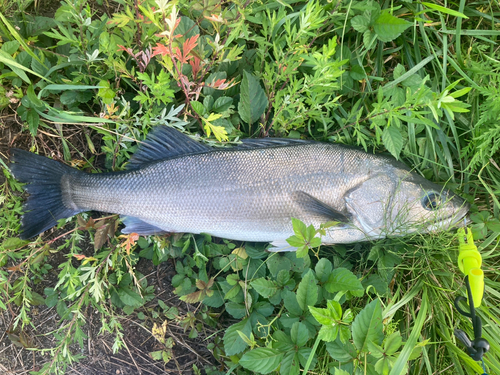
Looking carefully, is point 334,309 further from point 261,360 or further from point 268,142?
point 268,142

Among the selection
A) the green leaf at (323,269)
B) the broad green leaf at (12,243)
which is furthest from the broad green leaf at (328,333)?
the broad green leaf at (12,243)

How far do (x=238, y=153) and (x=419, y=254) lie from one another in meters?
1.72

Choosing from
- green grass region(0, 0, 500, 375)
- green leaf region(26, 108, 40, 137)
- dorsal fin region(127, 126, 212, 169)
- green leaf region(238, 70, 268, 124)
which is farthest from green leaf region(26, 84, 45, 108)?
green leaf region(238, 70, 268, 124)

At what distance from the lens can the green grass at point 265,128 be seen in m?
2.39

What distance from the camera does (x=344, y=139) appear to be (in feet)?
8.86

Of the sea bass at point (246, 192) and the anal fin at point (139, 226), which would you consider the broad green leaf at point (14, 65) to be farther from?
the anal fin at point (139, 226)

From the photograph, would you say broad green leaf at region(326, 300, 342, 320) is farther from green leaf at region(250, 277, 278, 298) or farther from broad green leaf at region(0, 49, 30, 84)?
broad green leaf at region(0, 49, 30, 84)

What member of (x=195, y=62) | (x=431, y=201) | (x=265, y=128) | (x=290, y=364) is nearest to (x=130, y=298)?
(x=290, y=364)

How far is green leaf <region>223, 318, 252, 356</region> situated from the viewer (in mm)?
2398

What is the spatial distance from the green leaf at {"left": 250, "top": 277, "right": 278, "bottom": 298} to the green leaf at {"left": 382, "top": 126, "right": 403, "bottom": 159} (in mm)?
1405

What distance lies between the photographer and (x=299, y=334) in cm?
209

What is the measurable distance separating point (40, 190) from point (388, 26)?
10.2ft

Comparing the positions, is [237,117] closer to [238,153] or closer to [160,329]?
[238,153]

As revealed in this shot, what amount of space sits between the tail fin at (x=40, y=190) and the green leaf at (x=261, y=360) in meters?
→ 1.76
